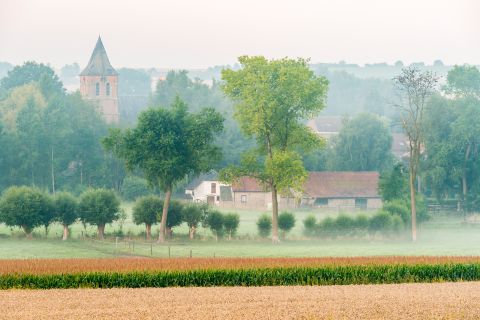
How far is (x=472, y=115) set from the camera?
116m

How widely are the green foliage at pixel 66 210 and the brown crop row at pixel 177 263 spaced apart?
26664 mm

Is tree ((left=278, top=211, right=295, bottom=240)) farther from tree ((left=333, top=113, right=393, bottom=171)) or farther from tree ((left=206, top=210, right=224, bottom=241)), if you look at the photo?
tree ((left=333, top=113, right=393, bottom=171))

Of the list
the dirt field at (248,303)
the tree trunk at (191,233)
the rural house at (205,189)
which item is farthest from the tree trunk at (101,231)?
the rural house at (205,189)

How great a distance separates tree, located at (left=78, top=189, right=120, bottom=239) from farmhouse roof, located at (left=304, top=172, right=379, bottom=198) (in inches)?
1282

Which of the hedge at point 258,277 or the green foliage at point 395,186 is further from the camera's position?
the green foliage at point 395,186

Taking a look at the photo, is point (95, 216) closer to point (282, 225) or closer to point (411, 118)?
point (282, 225)

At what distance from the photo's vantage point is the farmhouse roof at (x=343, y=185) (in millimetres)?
116875

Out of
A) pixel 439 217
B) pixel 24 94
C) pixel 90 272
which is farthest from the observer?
pixel 24 94

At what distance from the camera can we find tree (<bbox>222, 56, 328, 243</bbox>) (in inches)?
3543

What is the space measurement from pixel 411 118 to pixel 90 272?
185ft

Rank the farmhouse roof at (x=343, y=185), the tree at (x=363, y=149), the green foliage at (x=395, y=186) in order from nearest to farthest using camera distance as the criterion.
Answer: the green foliage at (x=395, y=186) < the farmhouse roof at (x=343, y=185) < the tree at (x=363, y=149)

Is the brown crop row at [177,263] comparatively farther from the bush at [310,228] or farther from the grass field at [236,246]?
the bush at [310,228]

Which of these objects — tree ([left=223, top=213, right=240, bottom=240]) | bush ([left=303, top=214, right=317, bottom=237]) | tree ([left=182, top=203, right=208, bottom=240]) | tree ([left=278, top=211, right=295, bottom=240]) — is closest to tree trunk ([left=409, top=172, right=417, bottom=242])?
bush ([left=303, top=214, right=317, bottom=237])

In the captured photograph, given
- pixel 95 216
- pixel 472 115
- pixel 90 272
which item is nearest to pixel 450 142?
pixel 472 115
